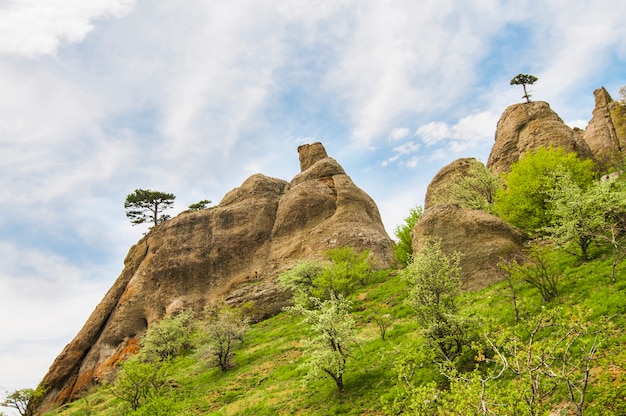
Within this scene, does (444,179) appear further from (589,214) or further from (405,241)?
(589,214)

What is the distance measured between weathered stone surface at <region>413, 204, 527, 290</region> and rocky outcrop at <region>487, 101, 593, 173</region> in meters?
24.3

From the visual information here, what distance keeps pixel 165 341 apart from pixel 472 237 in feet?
98.4

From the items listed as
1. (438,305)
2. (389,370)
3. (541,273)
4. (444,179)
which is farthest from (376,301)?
(444,179)

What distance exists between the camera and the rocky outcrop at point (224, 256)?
44.9m

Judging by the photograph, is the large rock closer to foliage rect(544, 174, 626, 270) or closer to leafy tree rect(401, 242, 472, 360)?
foliage rect(544, 174, 626, 270)

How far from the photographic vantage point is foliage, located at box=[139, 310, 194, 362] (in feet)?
114

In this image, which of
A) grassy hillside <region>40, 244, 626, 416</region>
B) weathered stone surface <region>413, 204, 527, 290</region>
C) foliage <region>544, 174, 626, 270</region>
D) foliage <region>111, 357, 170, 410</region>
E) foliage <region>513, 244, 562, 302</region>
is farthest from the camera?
weathered stone surface <region>413, 204, 527, 290</region>

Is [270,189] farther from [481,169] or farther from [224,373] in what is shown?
[224,373]

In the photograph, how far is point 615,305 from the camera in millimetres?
13680

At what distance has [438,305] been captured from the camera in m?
15.1

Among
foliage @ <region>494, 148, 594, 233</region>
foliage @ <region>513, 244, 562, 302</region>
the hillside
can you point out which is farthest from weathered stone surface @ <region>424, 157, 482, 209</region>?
foliage @ <region>513, 244, 562, 302</region>

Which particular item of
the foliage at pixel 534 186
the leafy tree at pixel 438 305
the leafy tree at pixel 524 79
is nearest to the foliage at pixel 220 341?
the leafy tree at pixel 438 305

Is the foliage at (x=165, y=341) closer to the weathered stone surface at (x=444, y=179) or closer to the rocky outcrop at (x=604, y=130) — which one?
the weathered stone surface at (x=444, y=179)

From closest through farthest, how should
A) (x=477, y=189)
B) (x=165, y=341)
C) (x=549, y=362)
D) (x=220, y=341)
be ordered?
(x=549, y=362) < (x=220, y=341) < (x=165, y=341) < (x=477, y=189)
